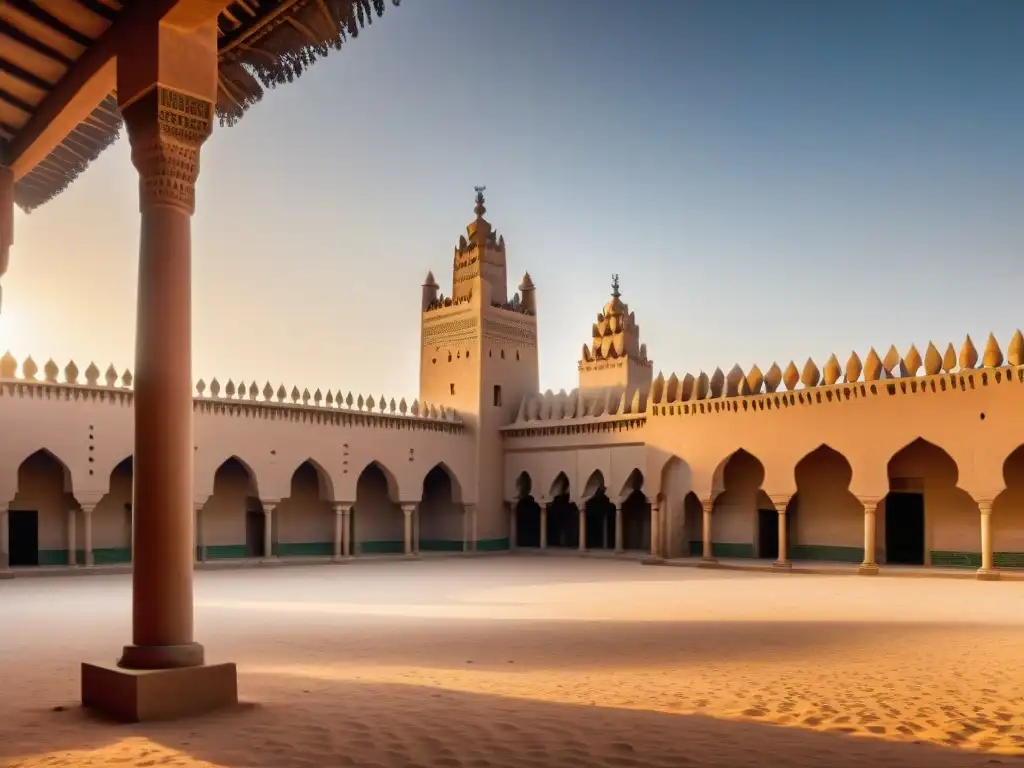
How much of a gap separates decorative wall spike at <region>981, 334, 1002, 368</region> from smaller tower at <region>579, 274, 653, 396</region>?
1065cm

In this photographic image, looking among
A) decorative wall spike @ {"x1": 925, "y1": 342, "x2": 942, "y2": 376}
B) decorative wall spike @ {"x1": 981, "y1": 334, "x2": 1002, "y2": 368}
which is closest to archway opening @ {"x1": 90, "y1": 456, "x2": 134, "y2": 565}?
decorative wall spike @ {"x1": 925, "y1": 342, "x2": 942, "y2": 376}

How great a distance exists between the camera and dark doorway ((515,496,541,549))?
24.8 m

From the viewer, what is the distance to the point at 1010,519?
16750 millimetres

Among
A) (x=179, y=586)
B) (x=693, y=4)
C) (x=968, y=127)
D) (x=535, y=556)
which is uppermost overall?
(x=693, y=4)

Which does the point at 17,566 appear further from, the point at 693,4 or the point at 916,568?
the point at 916,568

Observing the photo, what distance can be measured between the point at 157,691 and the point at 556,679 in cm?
267

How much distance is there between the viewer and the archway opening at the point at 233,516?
19.4 m

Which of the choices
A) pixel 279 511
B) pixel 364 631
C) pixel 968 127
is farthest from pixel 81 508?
pixel 968 127

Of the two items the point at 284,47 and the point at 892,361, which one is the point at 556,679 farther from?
the point at 892,361

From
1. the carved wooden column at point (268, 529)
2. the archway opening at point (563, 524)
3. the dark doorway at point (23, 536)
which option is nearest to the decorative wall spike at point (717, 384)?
the archway opening at point (563, 524)

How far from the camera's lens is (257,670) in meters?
6.66

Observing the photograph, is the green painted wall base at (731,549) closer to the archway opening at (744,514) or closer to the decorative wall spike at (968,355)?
the archway opening at (744,514)

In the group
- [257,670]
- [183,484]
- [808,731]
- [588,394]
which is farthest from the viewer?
[588,394]

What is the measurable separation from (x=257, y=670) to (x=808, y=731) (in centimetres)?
388
